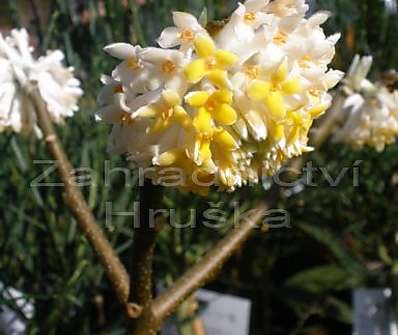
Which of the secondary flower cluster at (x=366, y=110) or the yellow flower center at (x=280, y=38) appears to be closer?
the yellow flower center at (x=280, y=38)

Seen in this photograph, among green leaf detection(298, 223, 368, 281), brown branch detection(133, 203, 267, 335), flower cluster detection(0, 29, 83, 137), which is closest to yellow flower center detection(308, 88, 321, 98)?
brown branch detection(133, 203, 267, 335)

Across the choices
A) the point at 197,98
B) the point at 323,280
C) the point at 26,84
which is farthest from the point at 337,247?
the point at 197,98

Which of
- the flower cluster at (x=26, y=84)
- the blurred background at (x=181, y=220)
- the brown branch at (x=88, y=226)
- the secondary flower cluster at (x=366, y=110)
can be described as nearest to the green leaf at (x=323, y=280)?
the blurred background at (x=181, y=220)

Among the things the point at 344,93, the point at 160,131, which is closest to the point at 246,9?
the point at 160,131

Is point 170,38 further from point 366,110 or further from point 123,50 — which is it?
point 366,110

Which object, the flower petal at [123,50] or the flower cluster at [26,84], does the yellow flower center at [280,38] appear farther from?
the flower cluster at [26,84]
